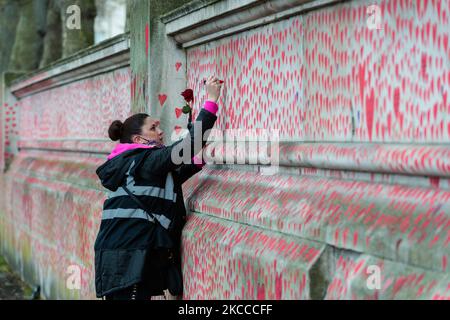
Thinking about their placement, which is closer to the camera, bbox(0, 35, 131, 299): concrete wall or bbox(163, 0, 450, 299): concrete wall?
bbox(163, 0, 450, 299): concrete wall

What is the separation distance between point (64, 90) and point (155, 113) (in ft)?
12.5

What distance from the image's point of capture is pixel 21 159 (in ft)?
35.0

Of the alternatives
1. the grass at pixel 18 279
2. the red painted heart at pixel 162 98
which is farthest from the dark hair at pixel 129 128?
the grass at pixel 18 279

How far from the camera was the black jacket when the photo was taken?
172 inches

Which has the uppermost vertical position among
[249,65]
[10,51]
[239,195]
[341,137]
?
[10,51]

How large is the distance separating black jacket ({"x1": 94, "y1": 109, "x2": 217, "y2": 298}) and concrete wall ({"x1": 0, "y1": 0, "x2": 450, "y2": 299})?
15cm

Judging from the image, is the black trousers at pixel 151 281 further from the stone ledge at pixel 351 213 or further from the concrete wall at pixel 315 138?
the stone ledge at pixel 351 213

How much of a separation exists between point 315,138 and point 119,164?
136 centimetres

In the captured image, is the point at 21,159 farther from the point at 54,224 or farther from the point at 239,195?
the point at 239,195

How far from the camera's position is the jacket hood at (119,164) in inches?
177

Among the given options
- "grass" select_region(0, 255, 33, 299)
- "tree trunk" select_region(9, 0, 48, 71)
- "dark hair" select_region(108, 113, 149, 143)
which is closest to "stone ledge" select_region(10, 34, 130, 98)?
"dark hair" select_region(108, 113, 149, 143)

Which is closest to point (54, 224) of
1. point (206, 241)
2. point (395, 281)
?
point (206, 241)

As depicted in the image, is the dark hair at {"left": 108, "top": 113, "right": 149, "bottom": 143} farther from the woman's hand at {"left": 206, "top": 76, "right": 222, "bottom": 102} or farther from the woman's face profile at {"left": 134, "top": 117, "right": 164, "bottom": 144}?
the woman's hand at {"left": 206, "top": 76, "right": 222, "bottom": 102}

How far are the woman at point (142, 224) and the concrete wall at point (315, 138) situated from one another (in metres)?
0.12
